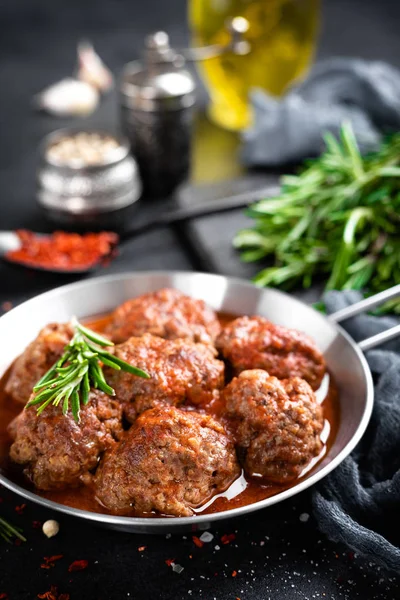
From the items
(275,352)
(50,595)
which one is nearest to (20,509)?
(50,595)

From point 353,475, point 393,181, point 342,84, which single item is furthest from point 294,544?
point 342,84

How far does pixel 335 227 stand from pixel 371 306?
1040 mm

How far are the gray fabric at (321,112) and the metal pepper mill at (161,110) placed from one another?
0.57 metres

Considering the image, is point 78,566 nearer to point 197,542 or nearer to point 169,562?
point 169,562

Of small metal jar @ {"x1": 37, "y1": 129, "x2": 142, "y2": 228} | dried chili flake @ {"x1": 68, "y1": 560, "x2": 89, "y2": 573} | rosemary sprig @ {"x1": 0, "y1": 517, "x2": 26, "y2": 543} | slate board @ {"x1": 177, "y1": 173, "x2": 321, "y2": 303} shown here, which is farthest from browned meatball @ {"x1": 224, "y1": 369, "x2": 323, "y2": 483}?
small metal jar @ {"x1": 37, "y1": 129, "x2": 142, "y2": 228}

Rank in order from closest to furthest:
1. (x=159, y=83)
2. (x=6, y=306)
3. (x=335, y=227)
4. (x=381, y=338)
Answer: (x=381, y=338) < (x=6, y=306) < (x=335, y=227) < (x=159, y=83)

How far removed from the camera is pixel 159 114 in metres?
5.38

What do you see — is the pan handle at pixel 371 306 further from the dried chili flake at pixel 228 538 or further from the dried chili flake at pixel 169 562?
the dried chili flake at pixel 169 562

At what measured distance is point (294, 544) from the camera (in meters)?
3.02

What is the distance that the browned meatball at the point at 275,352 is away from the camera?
3.33 meters

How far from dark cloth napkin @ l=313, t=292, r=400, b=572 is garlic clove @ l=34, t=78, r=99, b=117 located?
164 inches

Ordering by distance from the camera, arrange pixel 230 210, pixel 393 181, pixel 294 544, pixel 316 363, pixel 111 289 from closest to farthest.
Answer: pixel 294 544 → pixel 316 363 → pixel 111 289 → pixel 393 181 → pixel 230 210

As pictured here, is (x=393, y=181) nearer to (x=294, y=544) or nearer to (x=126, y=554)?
(x=294, y=544)

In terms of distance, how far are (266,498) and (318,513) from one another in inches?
12.2
